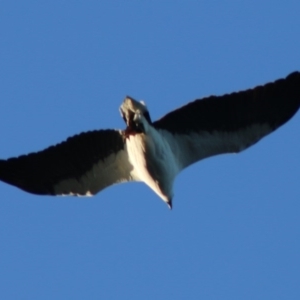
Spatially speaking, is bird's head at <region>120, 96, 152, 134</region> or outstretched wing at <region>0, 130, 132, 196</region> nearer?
bird's head at <region>120, 96, 152, 134</region>

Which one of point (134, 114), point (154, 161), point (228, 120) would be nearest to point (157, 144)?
point (154, 161)

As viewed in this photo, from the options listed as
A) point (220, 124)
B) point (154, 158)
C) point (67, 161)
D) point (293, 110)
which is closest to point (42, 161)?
point (67, 161)

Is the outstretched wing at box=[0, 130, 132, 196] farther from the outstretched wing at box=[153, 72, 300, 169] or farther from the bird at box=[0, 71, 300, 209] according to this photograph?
the outstretched wing at box=[153, 72, 300, 169]

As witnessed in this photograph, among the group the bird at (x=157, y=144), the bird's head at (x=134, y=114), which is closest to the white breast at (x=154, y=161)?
the bird at (x=157, y=144)

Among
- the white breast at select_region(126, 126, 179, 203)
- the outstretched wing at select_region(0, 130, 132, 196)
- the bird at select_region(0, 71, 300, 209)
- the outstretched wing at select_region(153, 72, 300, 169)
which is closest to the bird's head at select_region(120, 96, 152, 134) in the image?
the bird at select_region(0, 71, 300, 209)

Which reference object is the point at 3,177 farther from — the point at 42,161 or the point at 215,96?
the point at 215,96

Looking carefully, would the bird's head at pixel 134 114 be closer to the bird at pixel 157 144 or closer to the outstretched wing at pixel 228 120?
the bird at pixel 157 144

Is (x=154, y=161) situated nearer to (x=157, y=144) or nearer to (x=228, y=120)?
(x=157, y=144)
